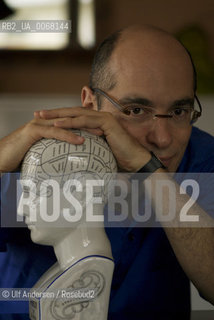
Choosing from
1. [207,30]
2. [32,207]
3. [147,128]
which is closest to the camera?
[32,207]

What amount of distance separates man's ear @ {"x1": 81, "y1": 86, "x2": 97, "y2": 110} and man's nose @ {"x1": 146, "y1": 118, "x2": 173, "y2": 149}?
0.33 feet

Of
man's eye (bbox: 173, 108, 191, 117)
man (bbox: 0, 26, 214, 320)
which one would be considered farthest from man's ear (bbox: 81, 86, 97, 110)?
man's eye (bbox: 173, 108, 191, 117)

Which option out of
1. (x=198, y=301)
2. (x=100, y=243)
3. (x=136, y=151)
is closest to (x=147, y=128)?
(x=136, y=151)

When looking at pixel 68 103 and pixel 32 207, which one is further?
pixel 68 103

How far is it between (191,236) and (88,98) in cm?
27

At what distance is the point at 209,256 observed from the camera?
24.9 inches

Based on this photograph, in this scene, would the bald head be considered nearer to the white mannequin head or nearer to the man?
the man

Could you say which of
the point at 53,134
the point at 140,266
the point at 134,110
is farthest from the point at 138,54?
the point at 140,266

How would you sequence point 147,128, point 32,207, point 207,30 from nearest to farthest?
1. point 32,207
2. point 147,128
3. point 207,30

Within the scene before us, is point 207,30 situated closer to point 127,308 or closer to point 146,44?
point 146,44

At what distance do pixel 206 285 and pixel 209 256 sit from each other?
52 mm

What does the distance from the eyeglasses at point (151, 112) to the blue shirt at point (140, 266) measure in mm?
69

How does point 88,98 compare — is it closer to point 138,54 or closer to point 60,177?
point 138,54

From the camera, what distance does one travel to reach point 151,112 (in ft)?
2.17
